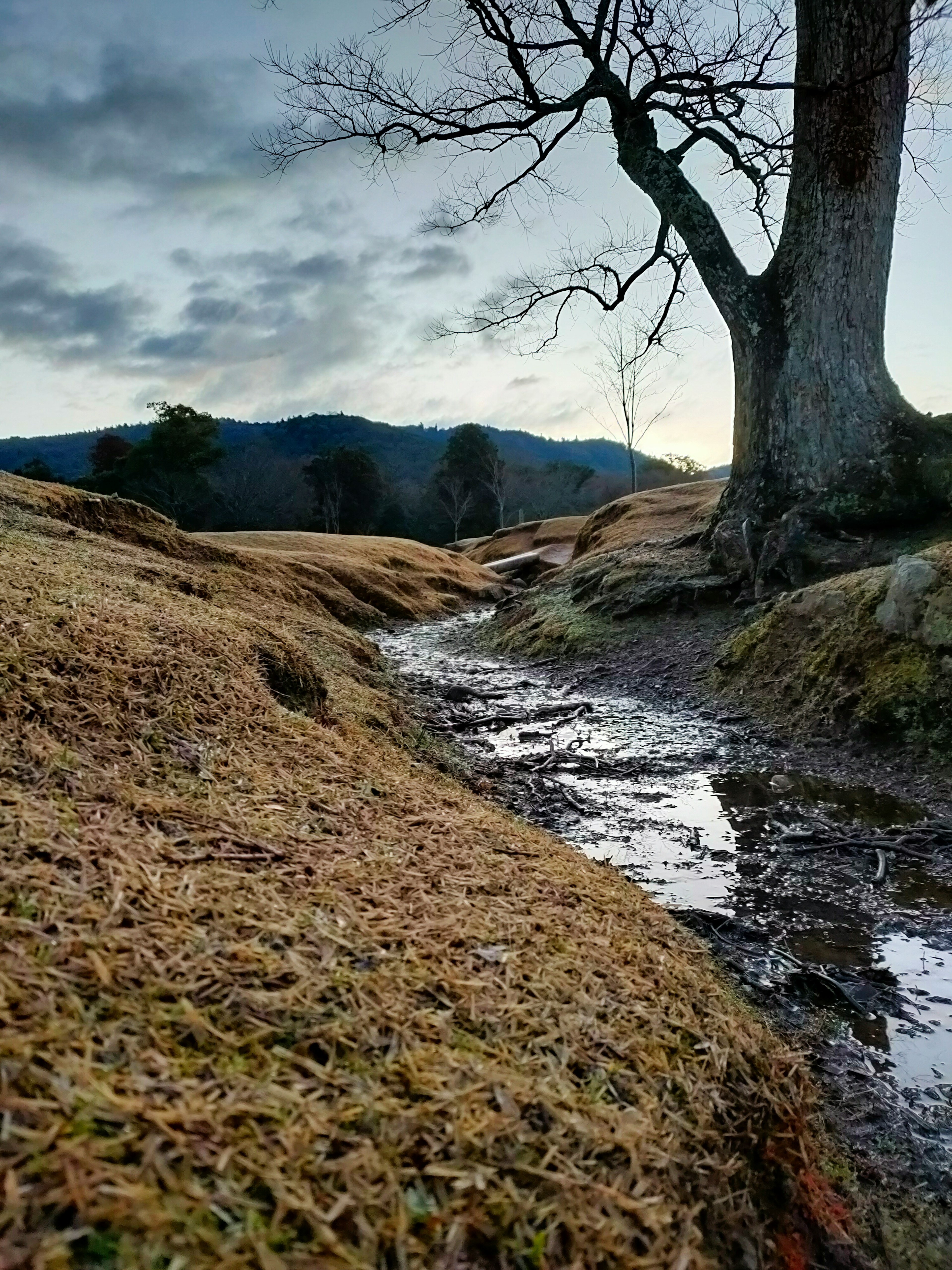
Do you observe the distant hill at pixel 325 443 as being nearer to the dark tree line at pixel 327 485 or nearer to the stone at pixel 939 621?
the dark tree line at pixel 327 485

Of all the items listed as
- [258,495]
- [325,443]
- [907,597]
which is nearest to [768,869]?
[907,597]

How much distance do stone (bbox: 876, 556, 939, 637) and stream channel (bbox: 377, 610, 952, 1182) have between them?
137 centimetres

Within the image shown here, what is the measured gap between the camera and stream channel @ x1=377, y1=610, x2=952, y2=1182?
8.26 ft

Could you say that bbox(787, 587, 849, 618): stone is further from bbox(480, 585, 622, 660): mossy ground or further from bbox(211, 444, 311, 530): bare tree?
bbox(211, 444, 311, 530): bare tree

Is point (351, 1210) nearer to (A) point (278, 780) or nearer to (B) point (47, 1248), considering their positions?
(B) point (47, 1248)

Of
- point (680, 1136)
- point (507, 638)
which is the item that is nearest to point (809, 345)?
point (507, 638)

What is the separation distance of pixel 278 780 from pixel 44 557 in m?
2.91

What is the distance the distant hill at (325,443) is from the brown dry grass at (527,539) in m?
30.8

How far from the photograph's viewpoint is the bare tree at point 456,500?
52031 mm

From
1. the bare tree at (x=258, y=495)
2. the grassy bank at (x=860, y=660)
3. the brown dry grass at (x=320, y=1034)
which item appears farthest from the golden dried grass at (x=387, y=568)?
the bare tree at (x=258, y=495)

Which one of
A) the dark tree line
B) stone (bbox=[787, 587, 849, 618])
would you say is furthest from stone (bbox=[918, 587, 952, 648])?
the dark tree line

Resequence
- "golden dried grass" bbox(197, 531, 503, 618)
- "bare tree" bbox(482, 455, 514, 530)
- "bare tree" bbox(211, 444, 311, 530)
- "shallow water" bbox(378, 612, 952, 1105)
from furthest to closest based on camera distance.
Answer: "bare tree" bbox(482, 455, 514, 530) < "bare tree" bbox(211, 444, 311, 530) < "golden dried grass" bbox(197, 531, 503, 618) < "shallow water" bbox(378, 612, 952, 1105)

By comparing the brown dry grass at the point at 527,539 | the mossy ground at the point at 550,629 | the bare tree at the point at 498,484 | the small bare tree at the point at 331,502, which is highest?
the bare tree at the point at 498,484

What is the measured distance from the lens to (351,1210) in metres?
1.00
